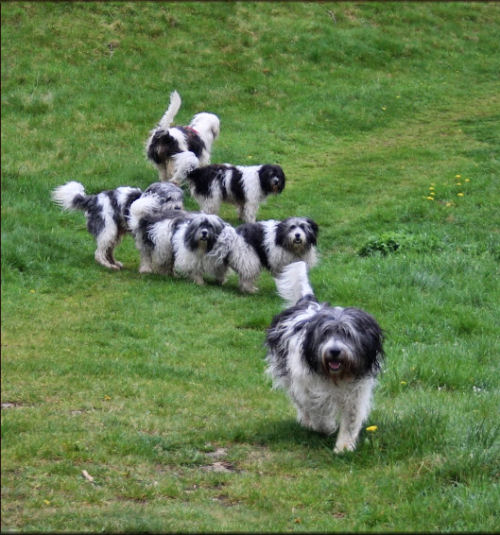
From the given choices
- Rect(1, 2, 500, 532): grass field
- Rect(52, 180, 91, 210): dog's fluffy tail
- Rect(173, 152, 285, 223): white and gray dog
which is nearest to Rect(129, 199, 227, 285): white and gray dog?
Rect(1, 2, 500, 532): grass field

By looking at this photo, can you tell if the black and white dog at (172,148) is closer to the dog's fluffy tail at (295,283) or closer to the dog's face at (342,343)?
the dog's fluffy tail at (295,283)

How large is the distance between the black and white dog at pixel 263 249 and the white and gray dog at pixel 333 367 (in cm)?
456

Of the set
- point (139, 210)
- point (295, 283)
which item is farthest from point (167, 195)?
point (295, 283)

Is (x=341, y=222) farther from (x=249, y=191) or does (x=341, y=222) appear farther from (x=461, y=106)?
(x=461, y=106)

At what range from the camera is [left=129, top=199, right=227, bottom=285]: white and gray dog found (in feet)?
38.8

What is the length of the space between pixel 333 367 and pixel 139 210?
6.15 m

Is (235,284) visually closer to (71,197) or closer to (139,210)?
(139,210)

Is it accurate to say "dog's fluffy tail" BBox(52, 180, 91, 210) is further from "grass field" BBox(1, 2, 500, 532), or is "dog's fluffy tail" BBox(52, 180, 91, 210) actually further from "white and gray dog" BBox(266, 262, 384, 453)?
"white and gray dog" BBox(266, 262, 384, 453)

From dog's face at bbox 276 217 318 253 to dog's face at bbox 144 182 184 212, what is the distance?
171 centimetres

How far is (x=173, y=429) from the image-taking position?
6801 mm

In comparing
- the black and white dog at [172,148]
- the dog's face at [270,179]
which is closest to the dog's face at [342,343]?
the dog's face at [270,179]

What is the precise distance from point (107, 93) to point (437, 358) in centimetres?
1194

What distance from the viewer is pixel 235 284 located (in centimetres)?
1247

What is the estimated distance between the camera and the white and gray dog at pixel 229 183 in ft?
46.9
